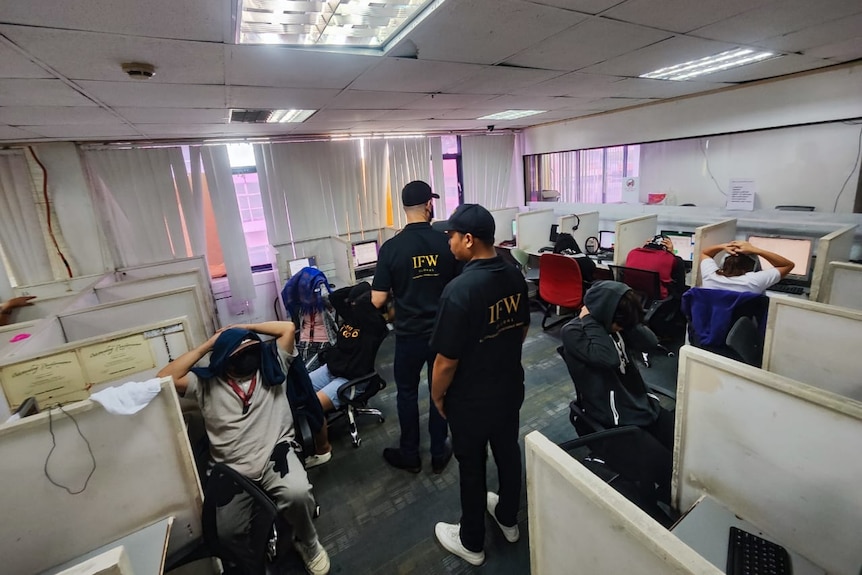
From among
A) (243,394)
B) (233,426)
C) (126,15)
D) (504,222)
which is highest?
(126,15)

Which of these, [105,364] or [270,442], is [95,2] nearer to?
[105,364]

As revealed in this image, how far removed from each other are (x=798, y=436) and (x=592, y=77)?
232 centimetres

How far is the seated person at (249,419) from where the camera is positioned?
1724 mm

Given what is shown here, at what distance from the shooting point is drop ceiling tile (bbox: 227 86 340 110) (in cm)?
216

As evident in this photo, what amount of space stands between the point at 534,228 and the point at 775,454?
163 inches

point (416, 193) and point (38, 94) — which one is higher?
point (38, 94)

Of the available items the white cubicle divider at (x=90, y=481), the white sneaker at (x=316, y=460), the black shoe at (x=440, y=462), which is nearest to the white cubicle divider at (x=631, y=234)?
the black shoe at (x=440, y=462)

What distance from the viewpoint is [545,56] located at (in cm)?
192

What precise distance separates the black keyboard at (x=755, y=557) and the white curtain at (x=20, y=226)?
5243mm

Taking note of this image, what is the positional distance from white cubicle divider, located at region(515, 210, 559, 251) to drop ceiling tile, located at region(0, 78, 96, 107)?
411 cm

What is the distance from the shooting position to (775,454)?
3.63ft

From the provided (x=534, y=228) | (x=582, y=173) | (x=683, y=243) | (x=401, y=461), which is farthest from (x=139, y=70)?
(x=582, y=173)

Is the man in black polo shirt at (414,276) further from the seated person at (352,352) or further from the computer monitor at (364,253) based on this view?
the computer monitor at (364,253)

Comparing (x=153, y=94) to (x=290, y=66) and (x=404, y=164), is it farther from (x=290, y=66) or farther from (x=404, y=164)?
(x=404, y=164)
